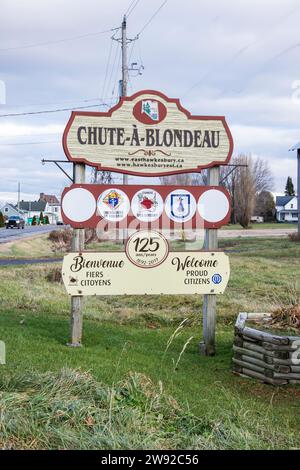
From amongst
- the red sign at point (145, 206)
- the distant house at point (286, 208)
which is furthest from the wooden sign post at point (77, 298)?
the distant house at point (286, 208)

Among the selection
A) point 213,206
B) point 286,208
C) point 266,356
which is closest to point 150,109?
point 213,206

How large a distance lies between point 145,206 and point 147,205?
4 centimetres

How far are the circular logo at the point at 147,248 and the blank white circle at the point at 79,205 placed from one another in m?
0.72

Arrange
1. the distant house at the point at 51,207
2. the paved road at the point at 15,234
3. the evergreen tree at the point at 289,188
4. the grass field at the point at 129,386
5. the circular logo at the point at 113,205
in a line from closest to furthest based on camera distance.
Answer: the grass field at the point at 129,386 < the circular logo at the point at 113,205 < the paved road at the point at 15,234 < the evergreen tree at the point at 289,188 < the distant house at the point at 51,207

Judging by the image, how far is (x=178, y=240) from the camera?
39438 mm

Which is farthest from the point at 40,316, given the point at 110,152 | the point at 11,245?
the point at 11,245

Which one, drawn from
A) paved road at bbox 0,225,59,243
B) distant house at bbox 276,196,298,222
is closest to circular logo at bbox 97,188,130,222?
paved road at bbox 0,225,59,243

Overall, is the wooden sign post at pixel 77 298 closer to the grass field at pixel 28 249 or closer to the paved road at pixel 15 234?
the grass field at pixel 28 249

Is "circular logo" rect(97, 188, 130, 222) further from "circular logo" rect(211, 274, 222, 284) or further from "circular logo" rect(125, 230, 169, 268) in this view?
"circular logo" rect(211, 274, 222, 284)

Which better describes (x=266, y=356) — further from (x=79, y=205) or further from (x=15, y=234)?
(x=15, y=234)

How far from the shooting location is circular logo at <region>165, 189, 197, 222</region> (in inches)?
356

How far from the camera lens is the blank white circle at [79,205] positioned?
8797 mm

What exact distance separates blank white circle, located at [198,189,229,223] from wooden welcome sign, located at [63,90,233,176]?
17.1 inches

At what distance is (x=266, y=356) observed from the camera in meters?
7.75
